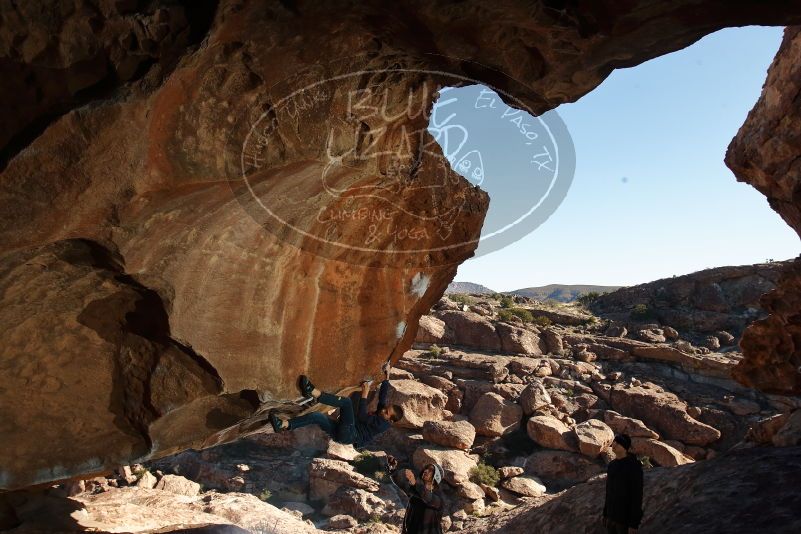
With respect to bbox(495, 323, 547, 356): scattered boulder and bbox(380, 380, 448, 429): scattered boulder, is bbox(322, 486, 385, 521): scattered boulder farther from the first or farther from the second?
bbox(495, 323, 547, 356): scattered boulder

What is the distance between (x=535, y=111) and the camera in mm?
5109

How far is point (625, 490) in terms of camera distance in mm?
5637

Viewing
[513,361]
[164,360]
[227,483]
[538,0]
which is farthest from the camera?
[513,361]

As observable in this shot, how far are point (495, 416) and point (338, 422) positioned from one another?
1358 cm

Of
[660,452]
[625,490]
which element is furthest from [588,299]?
[625,490]

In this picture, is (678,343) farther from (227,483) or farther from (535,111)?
(535,111)

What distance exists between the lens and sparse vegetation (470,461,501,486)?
16.5 m

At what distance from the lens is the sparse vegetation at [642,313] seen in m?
31.1


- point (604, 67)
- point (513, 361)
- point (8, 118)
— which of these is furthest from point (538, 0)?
point (513, 361)

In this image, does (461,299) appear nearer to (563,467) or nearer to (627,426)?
(627,426)

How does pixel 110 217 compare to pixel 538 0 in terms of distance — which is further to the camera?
pixel 110 217

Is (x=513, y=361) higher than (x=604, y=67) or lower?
lower

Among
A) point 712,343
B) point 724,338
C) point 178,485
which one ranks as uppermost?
point 724,338

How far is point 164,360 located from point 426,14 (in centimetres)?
507
